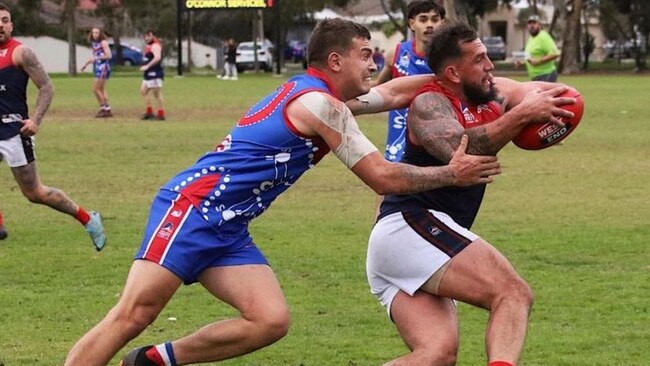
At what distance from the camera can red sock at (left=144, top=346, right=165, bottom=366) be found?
706 cm

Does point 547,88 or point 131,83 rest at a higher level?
point 547,88

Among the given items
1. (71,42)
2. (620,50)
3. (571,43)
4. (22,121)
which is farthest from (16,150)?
(620,50)

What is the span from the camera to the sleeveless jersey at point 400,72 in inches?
452

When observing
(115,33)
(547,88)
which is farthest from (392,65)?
(115,33)

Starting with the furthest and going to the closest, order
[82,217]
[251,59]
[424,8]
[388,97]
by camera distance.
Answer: [251,59]
[82,217]
[424,8]
[388,97]

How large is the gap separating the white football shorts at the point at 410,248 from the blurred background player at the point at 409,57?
13.2 ft

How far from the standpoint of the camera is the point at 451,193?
6797mm

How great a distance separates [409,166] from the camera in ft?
21.1

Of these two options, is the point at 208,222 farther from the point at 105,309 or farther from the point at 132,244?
the point at 132,244

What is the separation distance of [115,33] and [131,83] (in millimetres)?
41913

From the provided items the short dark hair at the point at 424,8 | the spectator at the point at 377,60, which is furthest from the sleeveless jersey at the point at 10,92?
the short dark hair at the point at 424,8

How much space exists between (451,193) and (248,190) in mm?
1000

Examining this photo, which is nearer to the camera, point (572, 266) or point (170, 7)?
point (572, 266)

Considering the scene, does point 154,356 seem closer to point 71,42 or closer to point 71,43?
point 71,43
